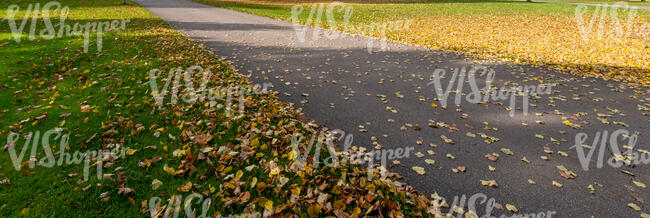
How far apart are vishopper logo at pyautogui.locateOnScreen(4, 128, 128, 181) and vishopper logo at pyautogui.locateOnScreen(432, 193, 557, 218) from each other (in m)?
3.91

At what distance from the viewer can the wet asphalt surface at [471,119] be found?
11.2 feet

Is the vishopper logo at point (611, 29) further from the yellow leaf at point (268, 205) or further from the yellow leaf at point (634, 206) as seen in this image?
the yellow leaf at point (268, 205)

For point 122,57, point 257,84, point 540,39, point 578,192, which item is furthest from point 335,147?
point 540,39

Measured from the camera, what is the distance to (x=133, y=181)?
3.49 m

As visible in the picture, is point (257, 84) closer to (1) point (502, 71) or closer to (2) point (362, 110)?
(2) point (362, 110)

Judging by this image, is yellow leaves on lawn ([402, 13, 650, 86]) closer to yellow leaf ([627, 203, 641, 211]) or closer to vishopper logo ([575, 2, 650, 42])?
vishopper logo ([575, 2, 650, 42])

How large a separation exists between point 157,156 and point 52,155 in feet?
4.61

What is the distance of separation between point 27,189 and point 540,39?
635 inches

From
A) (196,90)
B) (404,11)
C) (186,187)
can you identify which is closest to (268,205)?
(186,187)

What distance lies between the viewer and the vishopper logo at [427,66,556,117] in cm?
596

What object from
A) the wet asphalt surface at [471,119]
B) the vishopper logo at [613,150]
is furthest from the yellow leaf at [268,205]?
the vishopper logo at [613,150]

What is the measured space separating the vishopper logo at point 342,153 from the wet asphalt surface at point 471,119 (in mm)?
131

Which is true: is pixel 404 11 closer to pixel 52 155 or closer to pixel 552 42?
pixel 552 42

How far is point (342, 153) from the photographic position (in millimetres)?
4145
